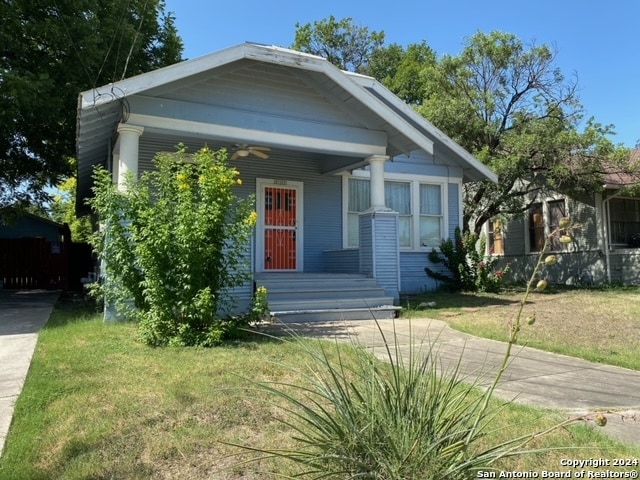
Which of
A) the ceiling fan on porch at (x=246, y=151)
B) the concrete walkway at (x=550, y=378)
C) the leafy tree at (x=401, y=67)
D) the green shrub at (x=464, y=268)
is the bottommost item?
the concrete walkway at (x=550, y=378)

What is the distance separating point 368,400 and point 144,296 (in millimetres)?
4938

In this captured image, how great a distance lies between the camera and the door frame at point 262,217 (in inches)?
484

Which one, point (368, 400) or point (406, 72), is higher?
point (406, 72)

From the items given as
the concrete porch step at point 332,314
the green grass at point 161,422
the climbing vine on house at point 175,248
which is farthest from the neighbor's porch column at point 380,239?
the green grass at point 161,422

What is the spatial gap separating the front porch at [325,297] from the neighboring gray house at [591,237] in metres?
9.54

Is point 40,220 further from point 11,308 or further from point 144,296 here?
point 144,296

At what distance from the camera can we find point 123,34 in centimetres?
1419

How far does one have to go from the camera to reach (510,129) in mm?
16703

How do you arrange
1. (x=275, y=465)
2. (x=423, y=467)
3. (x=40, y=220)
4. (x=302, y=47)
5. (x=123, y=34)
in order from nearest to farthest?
1. (x=423, y=467)
2. (x=275, y=465)
3. (x=123, y=34)
4. (x=40, y=220)
5. (x=302, y=47)

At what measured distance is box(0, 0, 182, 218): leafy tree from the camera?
12.4 metres

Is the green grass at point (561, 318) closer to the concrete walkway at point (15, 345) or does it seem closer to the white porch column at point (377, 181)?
the white porch column at point (377, 181)

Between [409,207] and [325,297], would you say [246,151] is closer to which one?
[325,297]

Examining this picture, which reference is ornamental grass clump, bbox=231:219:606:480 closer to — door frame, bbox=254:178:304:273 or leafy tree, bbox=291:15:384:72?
door frame, bbox=254:178:304:273

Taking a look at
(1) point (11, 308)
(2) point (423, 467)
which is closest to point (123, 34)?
(1) point (11, 308)
